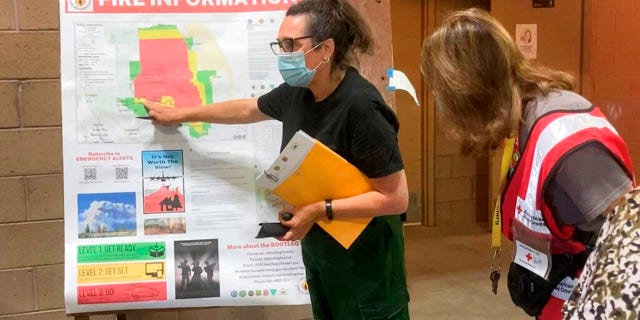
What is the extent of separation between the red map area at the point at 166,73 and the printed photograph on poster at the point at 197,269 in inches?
16.5

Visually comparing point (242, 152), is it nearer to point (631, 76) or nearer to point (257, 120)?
point (257, 120)

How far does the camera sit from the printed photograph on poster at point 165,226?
198cm

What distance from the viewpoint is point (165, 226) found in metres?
1.99

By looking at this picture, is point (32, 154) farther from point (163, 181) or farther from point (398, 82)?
point (398, 82)

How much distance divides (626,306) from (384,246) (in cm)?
110

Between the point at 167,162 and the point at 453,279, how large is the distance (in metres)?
2.76

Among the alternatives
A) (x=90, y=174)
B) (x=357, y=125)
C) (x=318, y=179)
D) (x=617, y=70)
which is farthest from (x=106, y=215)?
(x=617, y=70)

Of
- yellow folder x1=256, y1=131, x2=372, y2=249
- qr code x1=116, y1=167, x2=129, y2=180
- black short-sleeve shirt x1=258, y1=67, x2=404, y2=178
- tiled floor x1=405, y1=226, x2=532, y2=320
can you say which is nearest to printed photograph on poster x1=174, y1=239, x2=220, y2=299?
qr code x1=116, y1=167, x2=129, y2=180

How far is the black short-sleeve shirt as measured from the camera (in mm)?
1642

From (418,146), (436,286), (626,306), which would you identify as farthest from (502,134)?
(418,146)

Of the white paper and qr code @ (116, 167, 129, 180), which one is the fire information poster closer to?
qr code @ (116, 167, 129, 180)

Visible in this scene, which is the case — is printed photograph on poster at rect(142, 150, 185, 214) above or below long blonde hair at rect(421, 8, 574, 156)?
below

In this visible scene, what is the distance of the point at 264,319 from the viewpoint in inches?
104

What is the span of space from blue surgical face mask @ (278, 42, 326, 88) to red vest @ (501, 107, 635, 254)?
0.59 m
